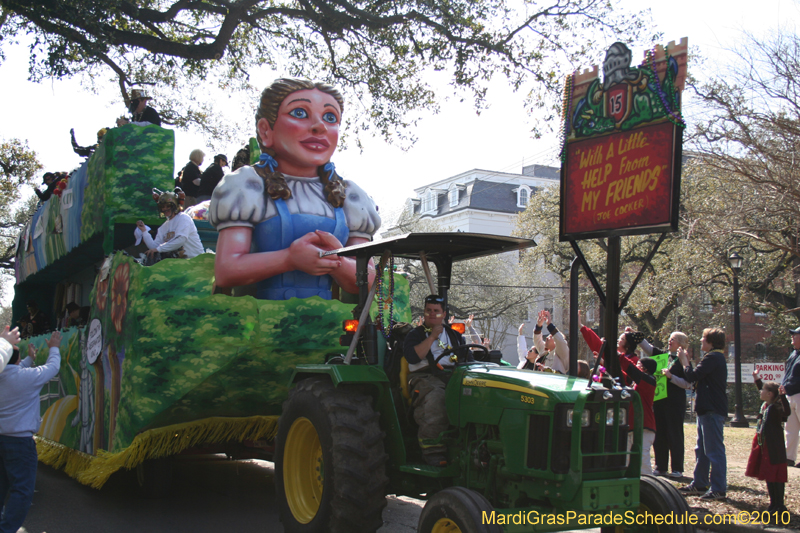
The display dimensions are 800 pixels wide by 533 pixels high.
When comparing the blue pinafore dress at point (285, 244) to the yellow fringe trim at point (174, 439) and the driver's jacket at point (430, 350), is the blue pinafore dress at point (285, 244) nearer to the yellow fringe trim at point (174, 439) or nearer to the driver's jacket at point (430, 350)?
the yellow fringe trim at point (174, 439)

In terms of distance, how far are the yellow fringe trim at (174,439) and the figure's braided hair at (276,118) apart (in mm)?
2221

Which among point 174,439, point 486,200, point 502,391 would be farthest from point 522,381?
point 486,200

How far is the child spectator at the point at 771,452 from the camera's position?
632 cm

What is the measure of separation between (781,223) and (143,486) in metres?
8.86

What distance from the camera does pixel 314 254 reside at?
21.4ft

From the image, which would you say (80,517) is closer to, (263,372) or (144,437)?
(144,437)

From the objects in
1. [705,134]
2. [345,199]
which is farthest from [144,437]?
[705,134]

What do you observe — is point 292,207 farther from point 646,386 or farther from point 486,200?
point 486,200

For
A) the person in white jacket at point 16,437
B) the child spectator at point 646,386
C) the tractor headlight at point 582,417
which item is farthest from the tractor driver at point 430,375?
the child spectator at point 646,386

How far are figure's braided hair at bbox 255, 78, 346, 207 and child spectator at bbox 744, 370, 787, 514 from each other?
4.66 metres

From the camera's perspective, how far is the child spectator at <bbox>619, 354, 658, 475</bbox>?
24.8ft

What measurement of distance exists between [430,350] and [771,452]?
3.55m

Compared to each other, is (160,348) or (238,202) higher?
(238,202)

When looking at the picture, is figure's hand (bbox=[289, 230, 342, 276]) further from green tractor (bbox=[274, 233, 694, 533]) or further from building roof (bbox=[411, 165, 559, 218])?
building roof (bbox=[411, 165, 559, 218])
